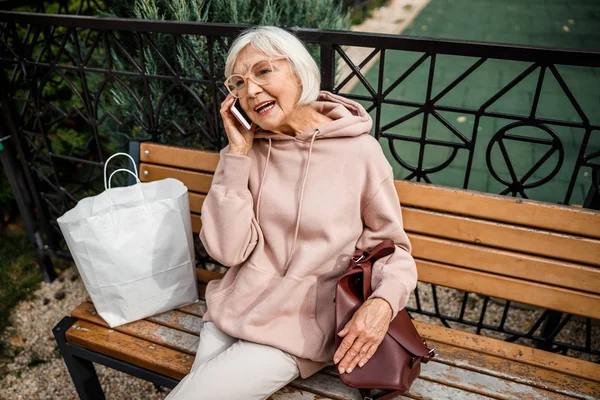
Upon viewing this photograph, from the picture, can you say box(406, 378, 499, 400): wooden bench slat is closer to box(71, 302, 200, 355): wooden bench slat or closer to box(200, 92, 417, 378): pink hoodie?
box(200, 92, 417, 378): pink hoodie

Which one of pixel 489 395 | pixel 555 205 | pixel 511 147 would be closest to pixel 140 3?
pixel 555 205

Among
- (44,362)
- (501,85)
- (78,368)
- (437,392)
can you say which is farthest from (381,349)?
(501,85)

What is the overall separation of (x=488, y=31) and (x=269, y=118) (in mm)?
7245

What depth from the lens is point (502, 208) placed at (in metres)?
2.14

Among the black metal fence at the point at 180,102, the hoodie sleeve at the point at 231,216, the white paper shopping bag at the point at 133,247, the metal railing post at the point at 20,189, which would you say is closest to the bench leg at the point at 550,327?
the black metal fence at the point at 180,102

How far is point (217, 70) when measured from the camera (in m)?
3.05

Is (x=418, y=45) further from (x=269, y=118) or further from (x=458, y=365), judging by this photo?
(x=458, y=365)

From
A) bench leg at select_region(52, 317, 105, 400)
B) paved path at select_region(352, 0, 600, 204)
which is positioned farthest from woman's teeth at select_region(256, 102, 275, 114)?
paved path at select_region(352, 0, 600, 204)

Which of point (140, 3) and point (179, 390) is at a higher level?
point (140, 3)

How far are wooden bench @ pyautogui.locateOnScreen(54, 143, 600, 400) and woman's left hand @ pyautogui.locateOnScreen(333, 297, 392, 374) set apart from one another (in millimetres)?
258

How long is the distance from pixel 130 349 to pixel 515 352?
69.4 inches

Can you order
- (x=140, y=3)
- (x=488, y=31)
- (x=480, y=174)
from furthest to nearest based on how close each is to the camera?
(x=488, y=31), (x=480, y=174), (x=140, y=3)

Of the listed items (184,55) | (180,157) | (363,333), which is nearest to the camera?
(363,333)

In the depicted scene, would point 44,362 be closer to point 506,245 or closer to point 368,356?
point 368,356
